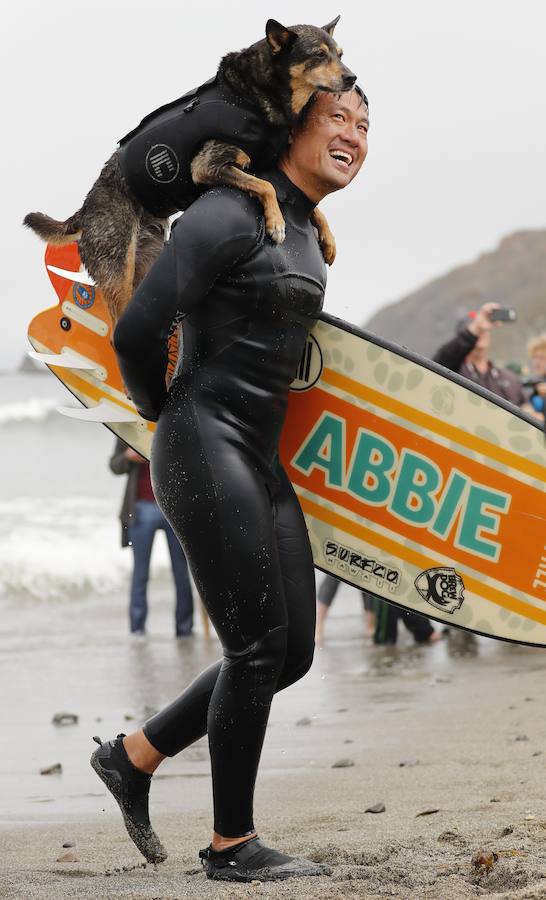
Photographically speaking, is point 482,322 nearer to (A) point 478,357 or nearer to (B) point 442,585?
(A) point 478,357

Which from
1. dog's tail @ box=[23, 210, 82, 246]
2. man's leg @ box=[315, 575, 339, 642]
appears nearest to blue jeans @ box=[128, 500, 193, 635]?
man's leg @ box=[315, 575, 339, 642]

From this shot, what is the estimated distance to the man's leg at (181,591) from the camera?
9.14 meters

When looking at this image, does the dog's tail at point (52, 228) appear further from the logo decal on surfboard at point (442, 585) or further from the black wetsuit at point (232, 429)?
the logo decal on surfboard at point (442, 585)

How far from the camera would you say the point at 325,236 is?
329 cm

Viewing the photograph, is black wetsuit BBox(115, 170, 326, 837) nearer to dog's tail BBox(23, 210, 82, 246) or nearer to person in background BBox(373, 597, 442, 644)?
dog's tail BBox(23, 210, 82, 246)

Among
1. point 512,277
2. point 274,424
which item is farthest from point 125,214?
point 512,277

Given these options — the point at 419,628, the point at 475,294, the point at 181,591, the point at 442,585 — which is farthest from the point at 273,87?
the point at 475,294

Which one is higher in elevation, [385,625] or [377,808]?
[377,808]

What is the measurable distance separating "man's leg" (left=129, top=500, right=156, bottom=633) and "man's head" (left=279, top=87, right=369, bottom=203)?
638 cm

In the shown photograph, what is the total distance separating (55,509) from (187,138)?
54.0 feet

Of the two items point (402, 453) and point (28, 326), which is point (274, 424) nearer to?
point (402, 453)

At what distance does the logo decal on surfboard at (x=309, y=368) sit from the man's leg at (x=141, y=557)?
5873mm

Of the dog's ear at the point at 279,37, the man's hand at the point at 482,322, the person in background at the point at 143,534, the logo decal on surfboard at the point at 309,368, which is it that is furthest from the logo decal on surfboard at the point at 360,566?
the person in background at the point at 143,534

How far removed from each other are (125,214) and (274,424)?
807mm
